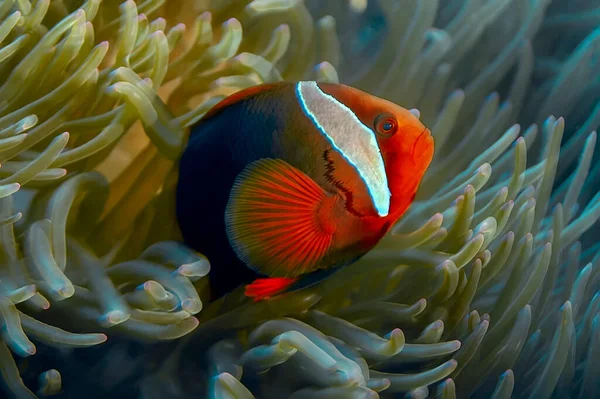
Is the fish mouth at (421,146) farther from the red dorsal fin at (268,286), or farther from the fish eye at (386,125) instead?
the red dorsal fin at (268,286)

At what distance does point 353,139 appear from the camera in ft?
2.17

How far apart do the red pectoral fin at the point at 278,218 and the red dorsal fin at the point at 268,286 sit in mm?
26

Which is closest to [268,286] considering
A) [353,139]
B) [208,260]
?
[208,260]

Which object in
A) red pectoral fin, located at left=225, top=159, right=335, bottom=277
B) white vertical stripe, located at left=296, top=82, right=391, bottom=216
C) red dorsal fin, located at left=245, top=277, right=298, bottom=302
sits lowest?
red dorsal fin, located at left=245, top=277, right=298, bottom=302

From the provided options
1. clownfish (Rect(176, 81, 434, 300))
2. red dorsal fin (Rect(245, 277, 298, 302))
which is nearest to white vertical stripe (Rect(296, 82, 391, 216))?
clownfish (Rect(176, 81, 434, 300))

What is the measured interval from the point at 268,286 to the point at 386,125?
206 mm

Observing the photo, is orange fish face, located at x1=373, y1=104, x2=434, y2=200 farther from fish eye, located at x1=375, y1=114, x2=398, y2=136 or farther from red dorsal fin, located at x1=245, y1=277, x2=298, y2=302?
red dorsal fin, located at x1=245, y1=277, x2=298, y2=302

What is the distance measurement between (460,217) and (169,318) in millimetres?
345

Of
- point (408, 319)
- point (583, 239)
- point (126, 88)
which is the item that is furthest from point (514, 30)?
point (126, 88)

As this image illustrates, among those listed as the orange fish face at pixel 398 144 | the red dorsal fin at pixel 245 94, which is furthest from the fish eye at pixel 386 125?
the red dorsal fin at pixel 245 94

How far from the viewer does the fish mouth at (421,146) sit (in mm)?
657

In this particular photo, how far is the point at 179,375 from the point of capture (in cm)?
74

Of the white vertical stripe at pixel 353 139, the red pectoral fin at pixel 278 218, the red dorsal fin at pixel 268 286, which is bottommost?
the red dorsal fin at pixel 268 286

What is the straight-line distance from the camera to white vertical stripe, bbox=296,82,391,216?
0.65 metres
